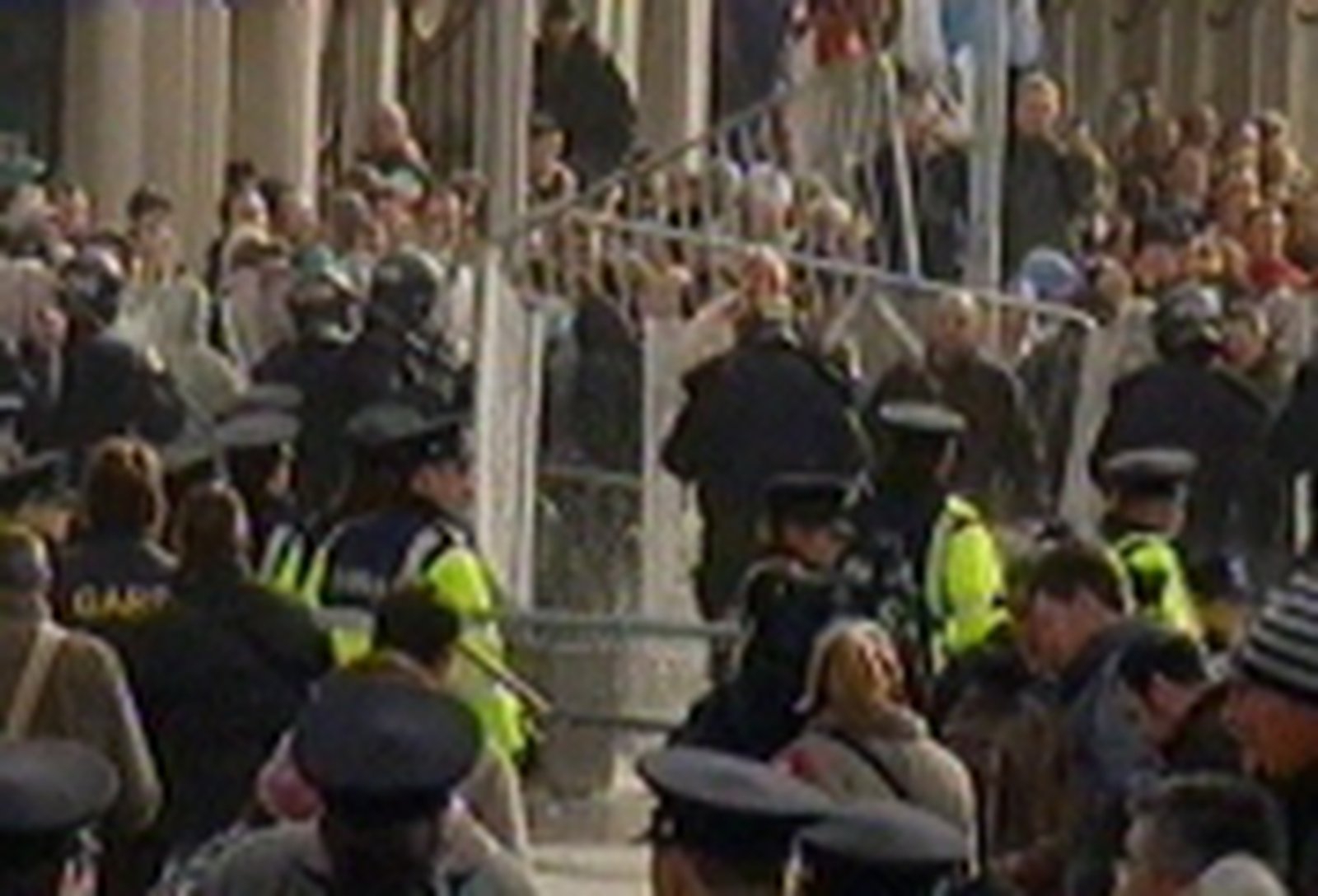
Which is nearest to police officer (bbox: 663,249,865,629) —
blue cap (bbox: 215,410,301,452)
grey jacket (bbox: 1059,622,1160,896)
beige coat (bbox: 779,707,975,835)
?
blue cap (bbox: 215,410,301,452)

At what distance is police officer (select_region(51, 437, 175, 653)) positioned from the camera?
46.6 feet

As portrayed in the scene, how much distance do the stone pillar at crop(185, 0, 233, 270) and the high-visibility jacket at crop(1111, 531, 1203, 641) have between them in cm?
1892

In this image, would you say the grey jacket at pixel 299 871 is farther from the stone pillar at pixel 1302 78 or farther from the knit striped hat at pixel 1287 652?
the stone pillar at pixel 1302 78

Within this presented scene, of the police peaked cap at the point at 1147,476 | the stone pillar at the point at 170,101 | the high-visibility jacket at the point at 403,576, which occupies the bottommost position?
the high-visibility jacket at the point at 403,576

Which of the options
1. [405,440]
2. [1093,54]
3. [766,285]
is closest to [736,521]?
Answer: [766,285]

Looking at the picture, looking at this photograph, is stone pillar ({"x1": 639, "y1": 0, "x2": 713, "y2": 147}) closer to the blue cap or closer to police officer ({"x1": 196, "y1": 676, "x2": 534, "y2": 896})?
the blue cap

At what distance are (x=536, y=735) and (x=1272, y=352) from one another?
17.7ft

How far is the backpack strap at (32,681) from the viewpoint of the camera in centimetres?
1302

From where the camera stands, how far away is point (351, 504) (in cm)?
1582

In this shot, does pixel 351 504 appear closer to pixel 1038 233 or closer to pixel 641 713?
pixel 641 713

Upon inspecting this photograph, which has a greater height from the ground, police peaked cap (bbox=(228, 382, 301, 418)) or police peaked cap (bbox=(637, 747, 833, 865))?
police peaked cap (bbox=(228, 382, 301, 418))

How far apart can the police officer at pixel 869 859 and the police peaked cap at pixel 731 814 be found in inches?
1.3

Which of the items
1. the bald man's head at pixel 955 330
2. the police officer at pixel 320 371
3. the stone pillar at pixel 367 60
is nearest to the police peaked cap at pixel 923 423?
the police officer at pixel 320 371

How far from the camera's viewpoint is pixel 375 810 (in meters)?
8.71
